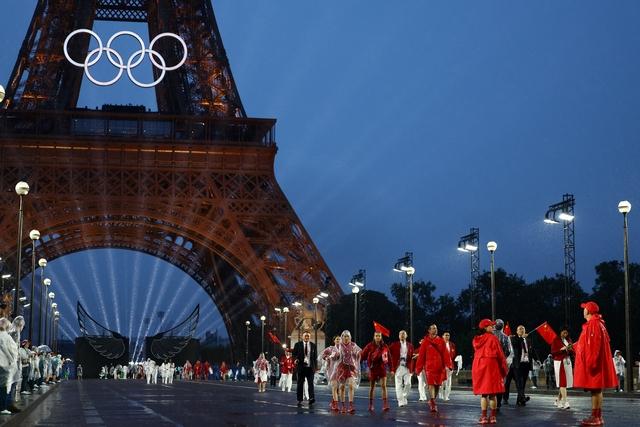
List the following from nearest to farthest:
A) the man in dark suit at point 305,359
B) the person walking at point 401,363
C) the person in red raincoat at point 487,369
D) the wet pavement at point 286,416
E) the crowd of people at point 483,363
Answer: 1. the crowd of people at point 483,363
2. the person in red raincoat at point 487,369
3. the wet pavement at point 286,416
4. the person walking at point 401,363
5. the man in dark suit at point 305,359

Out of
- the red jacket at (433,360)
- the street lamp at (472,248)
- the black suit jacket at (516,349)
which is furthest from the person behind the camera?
the street lamp at (472,248)

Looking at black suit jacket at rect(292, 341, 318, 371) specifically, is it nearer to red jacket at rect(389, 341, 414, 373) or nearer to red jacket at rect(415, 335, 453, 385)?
red jacket at rect(389, 341, 414, 373)

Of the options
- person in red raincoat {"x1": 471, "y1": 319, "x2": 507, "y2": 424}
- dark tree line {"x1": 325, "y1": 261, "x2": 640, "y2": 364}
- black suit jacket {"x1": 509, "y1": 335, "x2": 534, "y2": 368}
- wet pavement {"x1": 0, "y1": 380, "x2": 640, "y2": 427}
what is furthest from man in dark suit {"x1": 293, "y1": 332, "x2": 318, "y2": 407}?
dark tree line {"x1": 325, "y1": 261, "x2": 640, "y2": 364}

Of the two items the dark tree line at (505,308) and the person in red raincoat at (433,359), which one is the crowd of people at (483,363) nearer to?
the person in red raincoat at (433,359)

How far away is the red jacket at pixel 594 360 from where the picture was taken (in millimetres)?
14297

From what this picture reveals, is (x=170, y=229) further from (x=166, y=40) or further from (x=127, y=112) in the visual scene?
(x=166, y=40)

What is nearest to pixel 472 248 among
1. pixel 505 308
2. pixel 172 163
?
pixel 172 163

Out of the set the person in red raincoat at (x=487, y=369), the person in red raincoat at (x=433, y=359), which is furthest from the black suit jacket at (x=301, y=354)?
the person in red raincoat at (x=487, y=369)

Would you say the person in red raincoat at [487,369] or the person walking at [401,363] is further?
the person walking at [401,363]

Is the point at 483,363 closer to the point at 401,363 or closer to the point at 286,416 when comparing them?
the point at 286,416

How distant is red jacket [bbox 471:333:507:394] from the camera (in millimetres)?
15930

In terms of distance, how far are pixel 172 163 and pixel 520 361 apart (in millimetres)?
36908

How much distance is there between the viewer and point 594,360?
47.0ft

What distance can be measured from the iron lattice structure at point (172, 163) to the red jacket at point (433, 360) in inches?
1351
